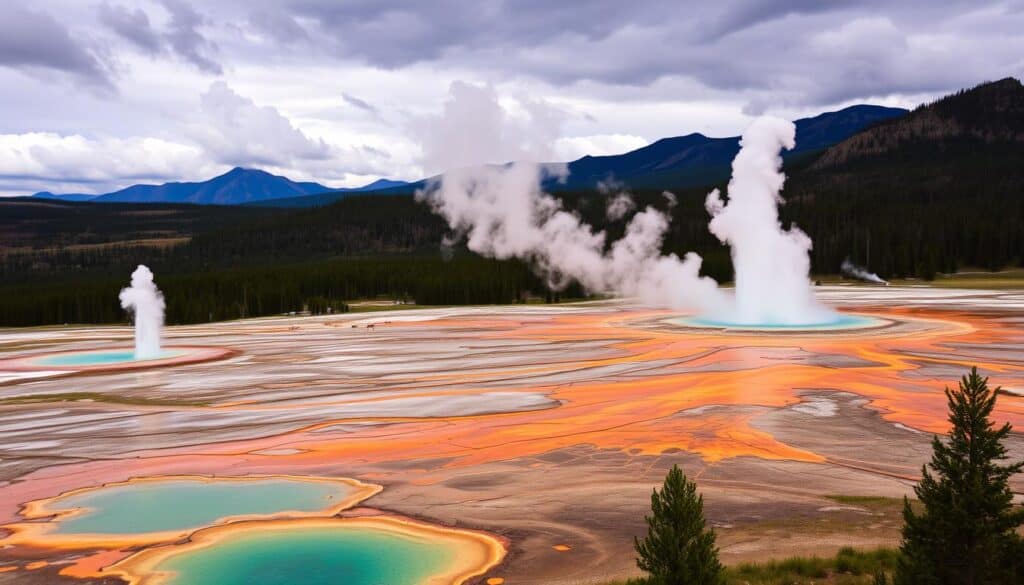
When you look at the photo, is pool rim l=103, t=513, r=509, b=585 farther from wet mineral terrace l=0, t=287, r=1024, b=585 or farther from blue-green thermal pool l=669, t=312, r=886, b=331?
blue-green thermal pool l=669, t=312, r=886, b=331

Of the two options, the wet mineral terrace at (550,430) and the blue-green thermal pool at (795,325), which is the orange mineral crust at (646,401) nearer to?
the wet mineral terrace at (550,430)

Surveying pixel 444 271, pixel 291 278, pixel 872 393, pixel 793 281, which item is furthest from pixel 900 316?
pixel 291 278

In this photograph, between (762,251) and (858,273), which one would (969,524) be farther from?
(858,273)

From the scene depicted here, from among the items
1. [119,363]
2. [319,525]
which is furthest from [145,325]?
[319,525]

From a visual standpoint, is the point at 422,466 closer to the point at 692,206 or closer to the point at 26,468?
the point at 26,468

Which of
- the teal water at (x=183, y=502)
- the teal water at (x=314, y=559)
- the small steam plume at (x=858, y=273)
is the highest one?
the small steam plume at (x=858, y=273)

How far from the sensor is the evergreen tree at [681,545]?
9938 mm

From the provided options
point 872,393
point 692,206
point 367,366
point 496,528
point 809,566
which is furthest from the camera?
point 692,206

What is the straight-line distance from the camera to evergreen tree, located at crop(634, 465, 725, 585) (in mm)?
9938

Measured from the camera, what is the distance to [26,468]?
23.6 metres

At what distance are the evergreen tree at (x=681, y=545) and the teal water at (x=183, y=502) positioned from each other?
11021 mm

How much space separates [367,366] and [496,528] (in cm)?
2825

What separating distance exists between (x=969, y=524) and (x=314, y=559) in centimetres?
1152

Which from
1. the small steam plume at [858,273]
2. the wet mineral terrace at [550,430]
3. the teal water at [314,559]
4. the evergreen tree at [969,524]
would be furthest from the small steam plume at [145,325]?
the small steam plume at [858,273]
